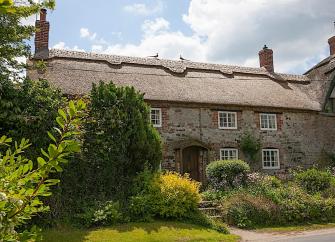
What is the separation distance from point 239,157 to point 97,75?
31.9ft

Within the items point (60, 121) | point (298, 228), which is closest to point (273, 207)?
point (298, 228)

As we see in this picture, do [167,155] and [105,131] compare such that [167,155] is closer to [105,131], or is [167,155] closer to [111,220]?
[105,131]

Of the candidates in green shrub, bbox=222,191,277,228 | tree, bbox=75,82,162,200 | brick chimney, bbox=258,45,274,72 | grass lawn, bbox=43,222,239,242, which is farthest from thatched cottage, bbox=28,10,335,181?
grass lawn, bbox=43,222,239,242

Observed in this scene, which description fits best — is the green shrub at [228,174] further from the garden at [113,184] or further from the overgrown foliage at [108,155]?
the overgrown foliage at [108,155]

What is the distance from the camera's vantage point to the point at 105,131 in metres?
13.8

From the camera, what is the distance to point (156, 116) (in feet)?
68.9

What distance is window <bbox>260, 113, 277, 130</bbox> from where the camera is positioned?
77.2 ft

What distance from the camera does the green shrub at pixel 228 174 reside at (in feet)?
59.0

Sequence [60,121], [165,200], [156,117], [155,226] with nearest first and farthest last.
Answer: [60,121]
[155,226]
[165,200]
[156,117]

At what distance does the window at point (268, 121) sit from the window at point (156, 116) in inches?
268

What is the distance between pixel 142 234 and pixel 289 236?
527 cm

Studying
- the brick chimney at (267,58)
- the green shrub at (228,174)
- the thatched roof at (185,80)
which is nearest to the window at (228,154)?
the thatched roof at (185,80)

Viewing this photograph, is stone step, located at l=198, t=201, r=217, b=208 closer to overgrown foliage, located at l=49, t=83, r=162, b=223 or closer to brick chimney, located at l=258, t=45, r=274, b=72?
overgrown foliage, located at l=49, t=83, r=162, b=223

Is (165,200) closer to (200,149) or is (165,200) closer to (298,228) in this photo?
(298,228)
